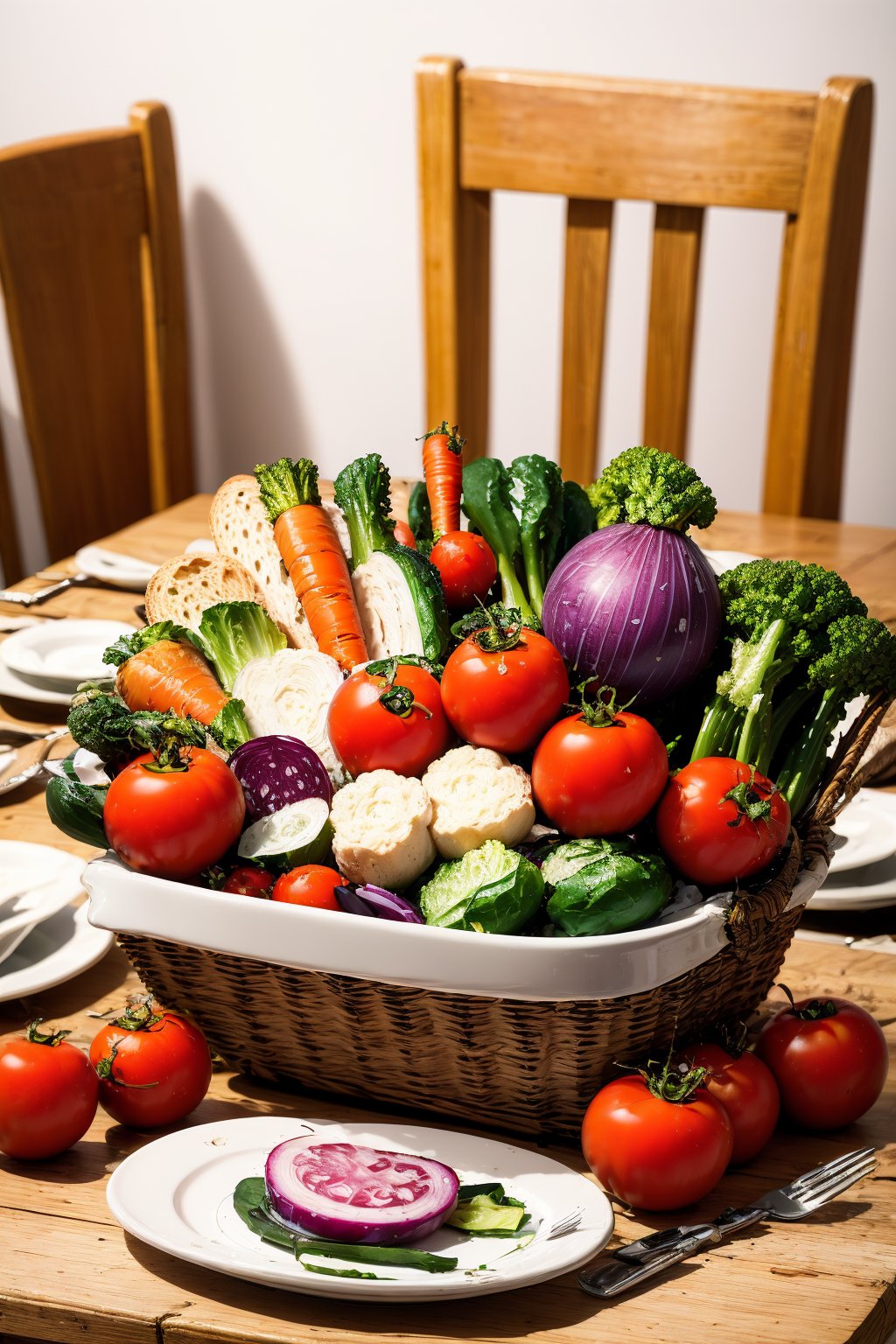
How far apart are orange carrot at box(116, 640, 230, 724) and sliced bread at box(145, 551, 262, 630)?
92 mm

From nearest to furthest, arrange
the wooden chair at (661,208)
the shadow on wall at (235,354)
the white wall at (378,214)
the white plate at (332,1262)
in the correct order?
the white plate at (332,1262) < the wooden chair at (661,208) < the white wall at (378,214) < the shadow on wall at (235,354)

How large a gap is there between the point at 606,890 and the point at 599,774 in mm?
68

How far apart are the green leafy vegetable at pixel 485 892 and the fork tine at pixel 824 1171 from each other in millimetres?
227

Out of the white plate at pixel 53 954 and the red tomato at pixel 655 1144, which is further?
the white plate at pixel 53 954

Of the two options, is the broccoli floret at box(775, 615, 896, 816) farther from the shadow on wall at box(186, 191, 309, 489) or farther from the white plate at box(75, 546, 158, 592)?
the shadow on wall at box(186, 191, 309, 489)

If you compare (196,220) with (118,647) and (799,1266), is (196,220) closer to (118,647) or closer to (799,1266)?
(118,647)

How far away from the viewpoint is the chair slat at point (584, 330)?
6.87 ft

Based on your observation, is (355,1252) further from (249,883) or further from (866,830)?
(866,830)

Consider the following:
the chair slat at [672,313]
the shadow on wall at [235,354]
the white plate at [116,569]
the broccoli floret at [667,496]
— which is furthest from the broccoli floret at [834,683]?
the shadow on wall at [235,354]

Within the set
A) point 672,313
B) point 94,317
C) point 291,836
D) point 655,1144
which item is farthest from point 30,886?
point 94,317

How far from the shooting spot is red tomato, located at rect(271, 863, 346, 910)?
82 centimetres

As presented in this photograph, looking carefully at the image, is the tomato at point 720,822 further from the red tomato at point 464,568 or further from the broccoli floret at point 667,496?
the red tomato at point 464,568

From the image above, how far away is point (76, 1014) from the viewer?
0.99 metres

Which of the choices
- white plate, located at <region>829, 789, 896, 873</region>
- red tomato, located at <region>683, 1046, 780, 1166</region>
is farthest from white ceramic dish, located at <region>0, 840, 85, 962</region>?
white plate, located at <region>829, 789, 896, 873</region>
